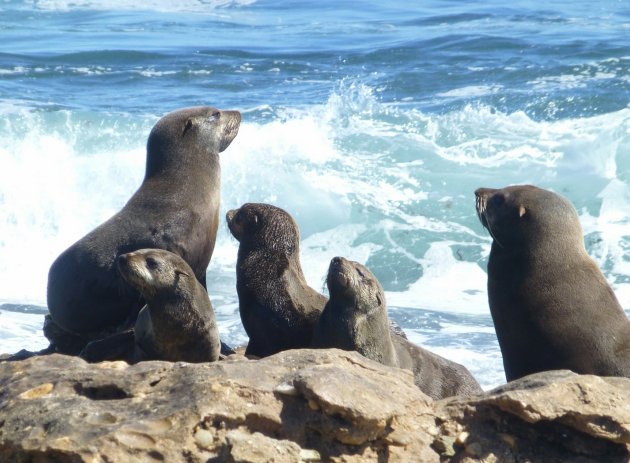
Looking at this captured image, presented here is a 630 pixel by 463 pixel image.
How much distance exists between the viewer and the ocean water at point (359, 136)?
49.9ft

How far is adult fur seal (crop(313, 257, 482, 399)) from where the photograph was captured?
23.3 feet

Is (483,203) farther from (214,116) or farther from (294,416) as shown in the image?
(294,416)

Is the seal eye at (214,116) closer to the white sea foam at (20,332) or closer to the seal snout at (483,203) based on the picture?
the seal snout at (483,203)

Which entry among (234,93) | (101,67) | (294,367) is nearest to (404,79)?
(234,93)

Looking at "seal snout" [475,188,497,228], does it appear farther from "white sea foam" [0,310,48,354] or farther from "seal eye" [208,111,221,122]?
"white sea foam" [0,310,48,354]

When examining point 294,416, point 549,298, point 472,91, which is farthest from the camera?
point 472,91

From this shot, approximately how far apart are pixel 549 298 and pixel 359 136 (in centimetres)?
1312

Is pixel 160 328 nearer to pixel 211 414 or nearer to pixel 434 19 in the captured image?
pixel 211 414

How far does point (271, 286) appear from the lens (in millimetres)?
7812

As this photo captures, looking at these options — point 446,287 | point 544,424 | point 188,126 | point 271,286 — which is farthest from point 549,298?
point 446,287

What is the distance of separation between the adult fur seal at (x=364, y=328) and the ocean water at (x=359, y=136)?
3165 mm

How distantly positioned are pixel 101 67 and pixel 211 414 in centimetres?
2078

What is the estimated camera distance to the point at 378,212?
56.9ft

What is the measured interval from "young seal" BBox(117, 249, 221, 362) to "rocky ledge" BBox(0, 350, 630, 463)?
1489 mm
